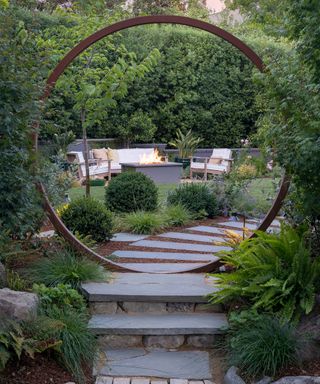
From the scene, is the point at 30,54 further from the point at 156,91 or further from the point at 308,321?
the point at 156,91

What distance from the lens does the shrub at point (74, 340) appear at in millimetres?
4051

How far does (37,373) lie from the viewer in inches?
154

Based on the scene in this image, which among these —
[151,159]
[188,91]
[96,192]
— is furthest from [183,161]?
[96,192]

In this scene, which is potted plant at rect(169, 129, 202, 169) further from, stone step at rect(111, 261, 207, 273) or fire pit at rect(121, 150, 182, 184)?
stone step at rect(111, 261, 207, 273)

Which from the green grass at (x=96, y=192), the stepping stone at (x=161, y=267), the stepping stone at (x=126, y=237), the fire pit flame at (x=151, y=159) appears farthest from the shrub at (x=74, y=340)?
the fire pit flame at (x=151, y=159)

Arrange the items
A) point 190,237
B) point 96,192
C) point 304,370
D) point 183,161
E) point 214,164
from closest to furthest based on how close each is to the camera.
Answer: point 304,370 → point 190,237 → point 96,192 → point 214,164 → point 183,161

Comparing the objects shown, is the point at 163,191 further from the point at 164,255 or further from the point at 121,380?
the point at 121,380

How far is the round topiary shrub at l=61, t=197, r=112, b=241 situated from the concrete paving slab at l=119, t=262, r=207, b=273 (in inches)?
33.9

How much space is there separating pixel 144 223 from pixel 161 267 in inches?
78.8

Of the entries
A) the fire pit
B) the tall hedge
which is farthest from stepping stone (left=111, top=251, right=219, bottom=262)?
the tall hedge

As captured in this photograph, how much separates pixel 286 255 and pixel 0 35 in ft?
9.65

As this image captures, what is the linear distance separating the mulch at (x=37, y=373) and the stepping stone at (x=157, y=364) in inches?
9.5

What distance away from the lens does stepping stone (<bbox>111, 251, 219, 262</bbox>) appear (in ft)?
21.9

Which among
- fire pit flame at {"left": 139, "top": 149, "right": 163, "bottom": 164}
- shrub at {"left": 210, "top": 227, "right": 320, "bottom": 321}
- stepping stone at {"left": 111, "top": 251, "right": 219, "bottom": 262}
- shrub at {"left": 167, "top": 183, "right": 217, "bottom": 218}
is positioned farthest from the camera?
fire pit flame at {"left": 139, "top": 149, "right": 163, "bottom": 164}
